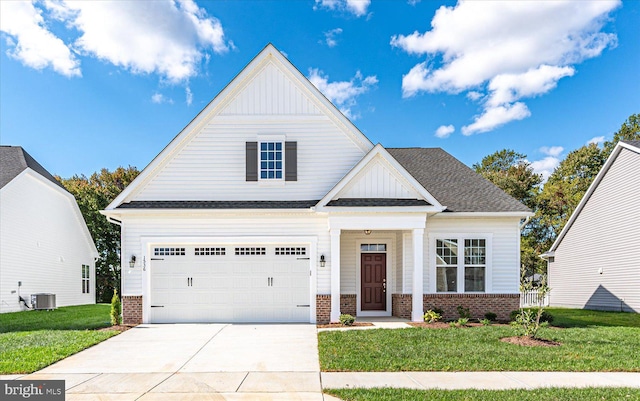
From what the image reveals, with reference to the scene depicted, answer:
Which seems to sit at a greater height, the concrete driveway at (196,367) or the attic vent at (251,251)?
the attic vent at (251,251)

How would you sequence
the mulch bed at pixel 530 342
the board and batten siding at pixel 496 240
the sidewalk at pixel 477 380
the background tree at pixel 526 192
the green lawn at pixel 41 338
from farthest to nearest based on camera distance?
the background tree at pixel 526 192 < the board and batten siding at pixel 496 240 < the mulch bed at pixel 530 342 < the green lawn at pixel 41 338 < the sidewalk at pixel 477 380

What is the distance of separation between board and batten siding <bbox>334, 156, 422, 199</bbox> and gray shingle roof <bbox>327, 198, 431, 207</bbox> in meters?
0.14

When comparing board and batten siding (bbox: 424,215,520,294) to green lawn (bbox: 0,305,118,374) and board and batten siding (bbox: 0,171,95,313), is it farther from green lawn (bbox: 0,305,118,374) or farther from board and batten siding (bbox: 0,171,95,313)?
board and batten siding (bbox: 0,171,95,313)

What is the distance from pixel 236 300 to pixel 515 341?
8.12 meters

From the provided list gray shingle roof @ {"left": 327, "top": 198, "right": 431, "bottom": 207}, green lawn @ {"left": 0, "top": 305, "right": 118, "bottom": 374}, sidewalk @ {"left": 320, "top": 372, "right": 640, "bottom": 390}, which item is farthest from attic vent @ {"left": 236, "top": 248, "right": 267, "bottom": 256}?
sidewalk @ {"left": 320, "top": 372, "right": 640, "bottom": 390}

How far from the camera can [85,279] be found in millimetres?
26141

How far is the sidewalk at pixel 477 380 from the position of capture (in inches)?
273

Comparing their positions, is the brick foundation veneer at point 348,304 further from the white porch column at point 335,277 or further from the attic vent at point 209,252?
the attic vent at point 209,252

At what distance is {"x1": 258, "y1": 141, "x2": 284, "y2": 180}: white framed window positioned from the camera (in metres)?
→ 14.6

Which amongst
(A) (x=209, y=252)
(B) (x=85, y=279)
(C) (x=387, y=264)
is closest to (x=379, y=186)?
(C) (x=387, y=264)

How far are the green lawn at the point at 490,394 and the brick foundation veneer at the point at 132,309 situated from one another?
927 centimetres

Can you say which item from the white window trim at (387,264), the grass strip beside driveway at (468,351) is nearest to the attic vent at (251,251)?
the white window trim at (387,264)

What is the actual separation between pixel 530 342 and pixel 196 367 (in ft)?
24.1

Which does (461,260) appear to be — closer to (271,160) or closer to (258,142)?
(271,160)
